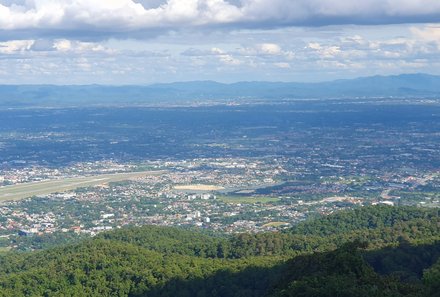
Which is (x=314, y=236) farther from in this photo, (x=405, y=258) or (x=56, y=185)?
(x=56, y=185)

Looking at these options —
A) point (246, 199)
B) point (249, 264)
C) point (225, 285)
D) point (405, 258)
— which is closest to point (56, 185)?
point (246, 199)

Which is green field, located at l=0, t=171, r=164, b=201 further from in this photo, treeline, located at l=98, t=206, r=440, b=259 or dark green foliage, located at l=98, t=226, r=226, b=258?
treeline, located at l=98, t=206, r=440, b=259

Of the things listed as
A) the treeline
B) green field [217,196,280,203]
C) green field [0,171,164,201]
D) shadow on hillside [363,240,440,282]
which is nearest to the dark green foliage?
the treeline

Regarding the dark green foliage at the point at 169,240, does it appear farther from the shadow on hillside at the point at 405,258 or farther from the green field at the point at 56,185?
the green field at the point at 56,185

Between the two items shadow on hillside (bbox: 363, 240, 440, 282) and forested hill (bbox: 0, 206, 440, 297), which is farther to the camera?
shadow on hillside (bbox: 363, 240, 440, 282)

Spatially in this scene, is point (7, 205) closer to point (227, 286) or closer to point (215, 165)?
point (215, 165)

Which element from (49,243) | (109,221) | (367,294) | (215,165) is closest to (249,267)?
(367,294)
